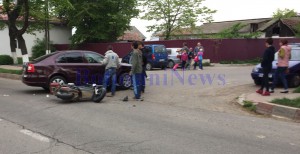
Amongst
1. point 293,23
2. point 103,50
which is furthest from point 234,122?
point 293,23

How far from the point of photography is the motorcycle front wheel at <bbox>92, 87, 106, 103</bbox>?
10.6 metres

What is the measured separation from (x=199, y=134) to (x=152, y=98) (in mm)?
4920

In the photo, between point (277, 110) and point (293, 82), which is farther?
point (293, 82)

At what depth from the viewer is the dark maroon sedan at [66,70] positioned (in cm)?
1233

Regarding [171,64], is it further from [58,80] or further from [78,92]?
[78,92]

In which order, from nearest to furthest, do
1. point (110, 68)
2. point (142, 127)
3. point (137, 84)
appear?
point (142, 127) → point (137, 84) → point (110, 68)

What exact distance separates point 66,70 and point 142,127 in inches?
240

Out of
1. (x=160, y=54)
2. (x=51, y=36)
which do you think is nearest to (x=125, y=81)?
(x=160, y=54)

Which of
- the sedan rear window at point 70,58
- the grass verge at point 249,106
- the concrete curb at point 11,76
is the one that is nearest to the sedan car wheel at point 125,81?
the sedan rear window at point 70,58

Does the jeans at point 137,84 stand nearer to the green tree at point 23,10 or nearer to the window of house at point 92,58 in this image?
the window of house at point 92,58

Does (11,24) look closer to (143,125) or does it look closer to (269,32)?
(143,125)

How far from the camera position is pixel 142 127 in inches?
291

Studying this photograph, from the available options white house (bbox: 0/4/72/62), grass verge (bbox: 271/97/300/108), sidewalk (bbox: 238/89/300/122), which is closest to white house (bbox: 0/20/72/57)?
white house (bbox: 0/4/72/62)

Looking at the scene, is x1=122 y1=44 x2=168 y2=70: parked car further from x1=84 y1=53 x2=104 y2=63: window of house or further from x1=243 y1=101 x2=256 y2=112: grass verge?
x1=243 y1=101 x2=256 y2=112: grass verge
